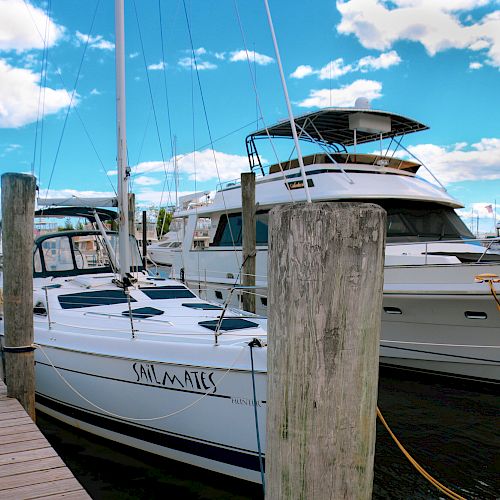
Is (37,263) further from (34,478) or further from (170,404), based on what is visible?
(34,478)

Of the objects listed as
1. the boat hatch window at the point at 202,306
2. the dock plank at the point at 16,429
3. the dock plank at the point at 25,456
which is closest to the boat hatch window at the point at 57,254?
the boat hatch window at the point at 202,306

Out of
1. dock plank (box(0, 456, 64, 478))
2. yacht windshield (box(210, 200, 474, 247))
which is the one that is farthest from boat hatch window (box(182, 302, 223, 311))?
yacht windshield (box(210, 200, 474, 247))

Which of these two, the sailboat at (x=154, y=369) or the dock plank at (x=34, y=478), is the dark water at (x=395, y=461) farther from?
the dock plank at (x=34, y=478)

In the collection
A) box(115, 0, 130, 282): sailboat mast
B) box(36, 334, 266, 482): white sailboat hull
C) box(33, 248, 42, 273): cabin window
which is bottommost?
box(36, 334, 266, 482): white sailboat hull

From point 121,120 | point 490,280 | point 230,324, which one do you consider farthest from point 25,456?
point 490,280

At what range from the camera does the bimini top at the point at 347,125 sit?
11312mm

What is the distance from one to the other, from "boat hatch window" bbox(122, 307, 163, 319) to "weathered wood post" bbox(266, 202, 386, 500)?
4.36 metres

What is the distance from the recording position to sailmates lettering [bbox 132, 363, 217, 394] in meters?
4.82

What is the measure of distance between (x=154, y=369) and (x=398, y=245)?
5.65m

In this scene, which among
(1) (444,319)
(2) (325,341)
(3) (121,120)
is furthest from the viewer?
(1) (444,319)

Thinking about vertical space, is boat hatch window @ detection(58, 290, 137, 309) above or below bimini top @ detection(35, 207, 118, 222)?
below

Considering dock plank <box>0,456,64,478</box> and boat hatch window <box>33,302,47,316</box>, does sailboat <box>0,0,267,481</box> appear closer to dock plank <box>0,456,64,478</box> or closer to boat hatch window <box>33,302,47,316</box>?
boat hatch window <box>33,302,47,316</box>

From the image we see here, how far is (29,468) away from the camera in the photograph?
3.74 meters

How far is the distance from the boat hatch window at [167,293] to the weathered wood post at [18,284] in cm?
217
